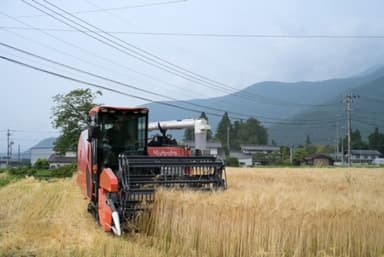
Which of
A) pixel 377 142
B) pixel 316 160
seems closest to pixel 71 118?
pixel 316 160

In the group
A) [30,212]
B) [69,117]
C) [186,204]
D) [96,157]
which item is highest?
[69,117]

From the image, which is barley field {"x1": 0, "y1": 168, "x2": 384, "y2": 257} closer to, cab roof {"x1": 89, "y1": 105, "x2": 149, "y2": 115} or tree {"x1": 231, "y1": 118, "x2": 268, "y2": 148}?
cab roof {"x1": 89, "y1": 105, "x2": 149, "y2": 115}

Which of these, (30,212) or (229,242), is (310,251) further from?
(30,212)

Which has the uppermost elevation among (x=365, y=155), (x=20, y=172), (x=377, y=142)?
(x=377, y=142)

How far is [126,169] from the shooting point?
9.77 m

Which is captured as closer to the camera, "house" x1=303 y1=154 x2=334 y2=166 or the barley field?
the barley field

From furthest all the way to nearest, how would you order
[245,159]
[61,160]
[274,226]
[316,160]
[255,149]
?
[255,149]
[245,159]
[316,160]
[61,160]
[274,226]

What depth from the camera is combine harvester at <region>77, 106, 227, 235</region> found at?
917 cm

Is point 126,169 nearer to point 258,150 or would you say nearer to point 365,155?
point 365,155

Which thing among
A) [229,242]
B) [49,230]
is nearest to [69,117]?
[49,230]

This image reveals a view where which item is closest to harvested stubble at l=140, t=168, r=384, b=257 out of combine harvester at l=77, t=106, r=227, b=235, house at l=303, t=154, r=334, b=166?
combine harvester at l=77, t=106, r=227, b=235

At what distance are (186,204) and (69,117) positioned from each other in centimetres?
5404

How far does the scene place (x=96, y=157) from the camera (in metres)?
12.0

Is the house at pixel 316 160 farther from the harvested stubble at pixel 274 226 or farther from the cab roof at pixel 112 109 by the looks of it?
the harvested stubble at pixel 274 226
